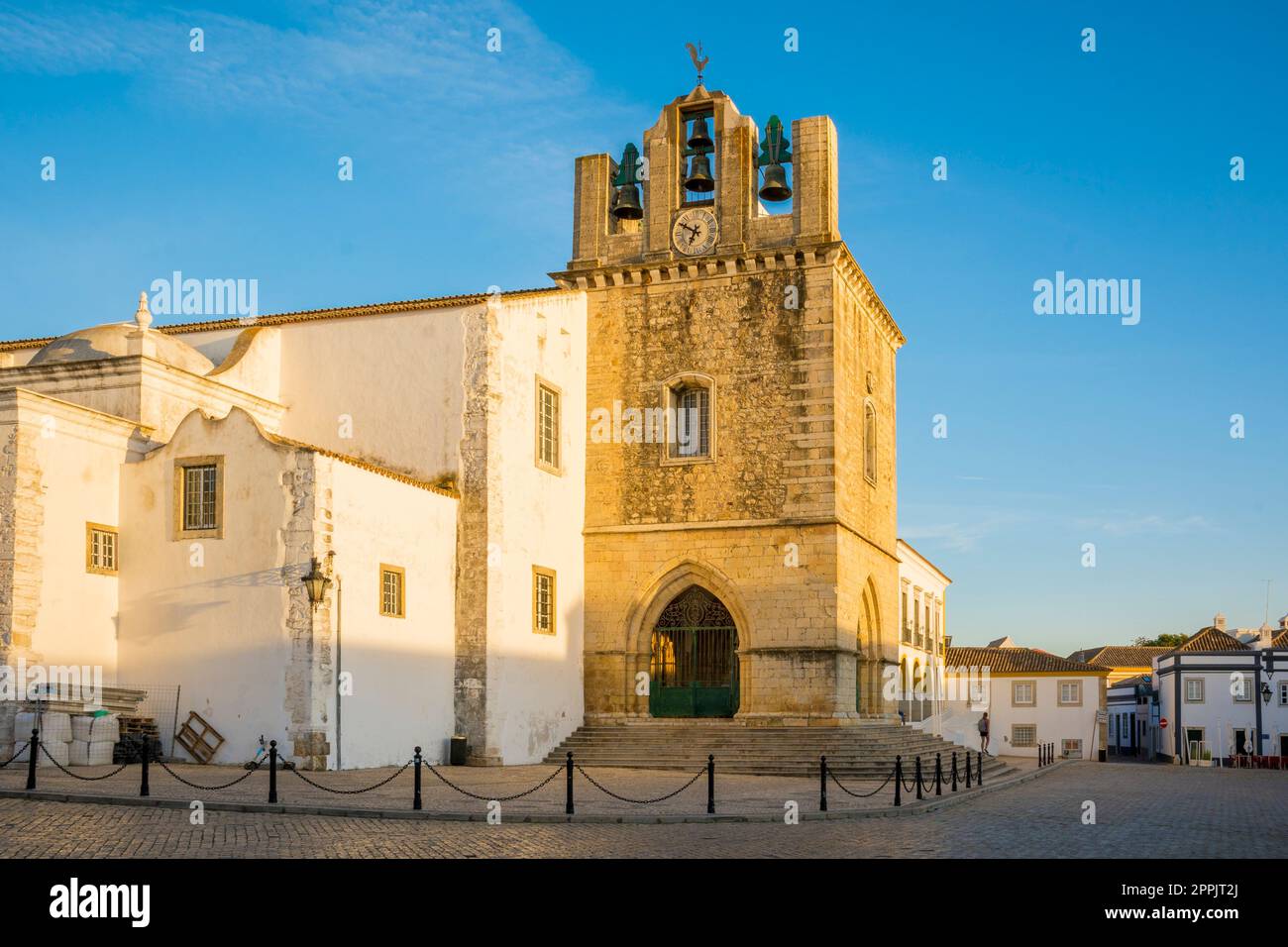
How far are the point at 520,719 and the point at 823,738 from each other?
5.46 m

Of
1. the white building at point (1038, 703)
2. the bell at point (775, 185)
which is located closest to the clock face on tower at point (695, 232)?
the bell at point (775, 185)

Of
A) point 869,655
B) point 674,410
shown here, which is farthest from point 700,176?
point 869,655

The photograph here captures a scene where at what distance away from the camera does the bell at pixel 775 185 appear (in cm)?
2786

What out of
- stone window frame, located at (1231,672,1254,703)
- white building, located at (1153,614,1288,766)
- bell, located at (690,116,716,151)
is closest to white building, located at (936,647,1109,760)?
white building, located at (1153,614,1288,766)

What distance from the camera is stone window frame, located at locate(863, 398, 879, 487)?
29.4 meters

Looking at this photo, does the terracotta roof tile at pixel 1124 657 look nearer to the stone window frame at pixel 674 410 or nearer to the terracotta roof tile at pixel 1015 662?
the terracotta roof tile at pixel 1015 662

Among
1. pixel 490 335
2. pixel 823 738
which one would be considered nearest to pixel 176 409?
pixel 490 335

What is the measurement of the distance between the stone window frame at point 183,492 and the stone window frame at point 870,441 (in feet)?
44.2

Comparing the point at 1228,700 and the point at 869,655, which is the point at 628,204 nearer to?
the point at 869,655

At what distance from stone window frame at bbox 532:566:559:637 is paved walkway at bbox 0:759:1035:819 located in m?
3.73

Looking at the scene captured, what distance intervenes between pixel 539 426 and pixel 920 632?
24118 mm

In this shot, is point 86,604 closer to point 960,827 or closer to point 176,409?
point 176,409

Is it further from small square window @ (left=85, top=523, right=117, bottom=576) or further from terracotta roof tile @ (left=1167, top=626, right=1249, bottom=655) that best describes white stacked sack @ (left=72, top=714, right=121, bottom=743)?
terracotta roof tile @ (left=1167, top=626, right=1249, bottom=655)

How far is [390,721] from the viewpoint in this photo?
22188 millimetres
